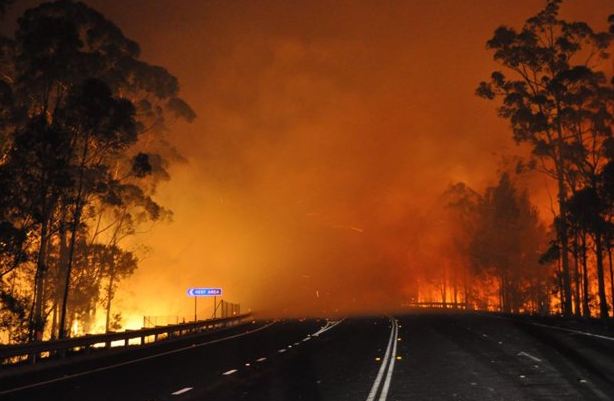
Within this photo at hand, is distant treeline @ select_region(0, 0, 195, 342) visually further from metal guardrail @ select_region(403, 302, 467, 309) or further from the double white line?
Answer: metal guardrail @ select_region(403, 302, 467, 309)

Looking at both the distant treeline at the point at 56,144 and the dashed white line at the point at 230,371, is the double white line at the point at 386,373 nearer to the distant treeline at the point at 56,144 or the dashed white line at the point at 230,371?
the dashed white line at the point at 230,371

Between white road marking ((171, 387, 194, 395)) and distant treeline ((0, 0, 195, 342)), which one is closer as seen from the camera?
white road marking ((171, 387, 194, 395))

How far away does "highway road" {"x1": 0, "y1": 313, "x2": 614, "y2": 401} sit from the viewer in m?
11.7

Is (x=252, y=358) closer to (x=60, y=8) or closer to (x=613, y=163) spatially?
(x=60, y=8)

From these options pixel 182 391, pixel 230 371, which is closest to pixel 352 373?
pixel 230 371

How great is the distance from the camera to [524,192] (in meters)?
84.2

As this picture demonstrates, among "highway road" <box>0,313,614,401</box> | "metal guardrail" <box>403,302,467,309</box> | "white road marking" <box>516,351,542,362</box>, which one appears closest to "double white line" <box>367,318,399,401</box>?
"highway road" <box>0,313,614,401</box>

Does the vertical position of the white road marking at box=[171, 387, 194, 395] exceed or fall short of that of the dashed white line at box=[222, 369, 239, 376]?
it falls short

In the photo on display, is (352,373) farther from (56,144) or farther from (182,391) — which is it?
(56,144)

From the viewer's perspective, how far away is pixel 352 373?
14.7 metres

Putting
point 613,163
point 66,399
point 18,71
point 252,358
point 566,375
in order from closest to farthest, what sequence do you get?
point 66,399 < point 566,375 < point 252,358 < point 18,71 < point 613,163

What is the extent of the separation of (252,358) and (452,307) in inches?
2205

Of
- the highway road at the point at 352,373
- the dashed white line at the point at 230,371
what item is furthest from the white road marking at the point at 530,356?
the dashed white line at the point at 230,371

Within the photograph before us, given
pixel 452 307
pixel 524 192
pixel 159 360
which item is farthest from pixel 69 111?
pixel 524 192
